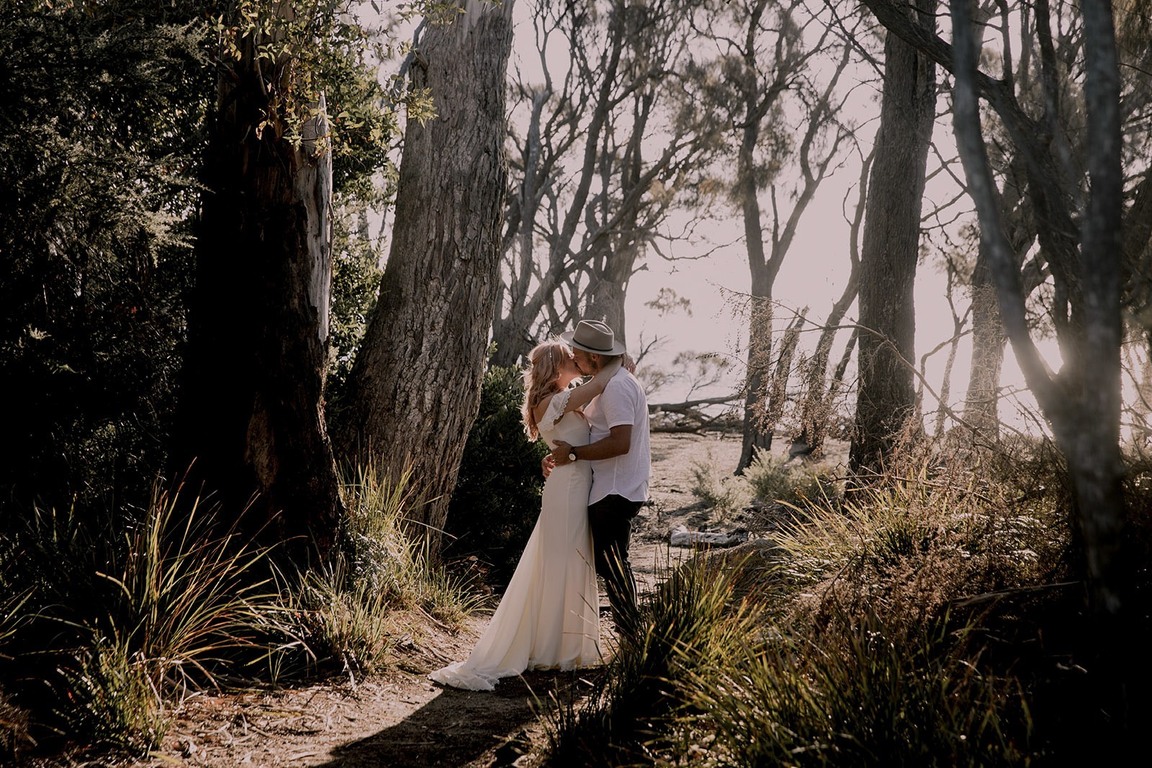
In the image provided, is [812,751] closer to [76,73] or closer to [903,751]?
[903,751]

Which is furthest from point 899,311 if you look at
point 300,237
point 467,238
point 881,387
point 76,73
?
point 76,73

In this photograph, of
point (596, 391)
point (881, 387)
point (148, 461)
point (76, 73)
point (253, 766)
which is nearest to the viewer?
point (253, 766)

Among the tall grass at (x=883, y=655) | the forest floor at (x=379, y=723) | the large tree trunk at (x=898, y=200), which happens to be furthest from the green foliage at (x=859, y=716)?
the large tree trunk at (x=898, y=200)

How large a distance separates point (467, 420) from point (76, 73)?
369 cm

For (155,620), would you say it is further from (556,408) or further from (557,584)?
(556,408)

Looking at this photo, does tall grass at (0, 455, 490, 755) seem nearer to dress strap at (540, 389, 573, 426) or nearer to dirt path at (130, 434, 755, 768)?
dirt path at (130, 434, 755, 768)

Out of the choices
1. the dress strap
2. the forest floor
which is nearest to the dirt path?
the forest floor

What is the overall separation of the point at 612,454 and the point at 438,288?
104 inches

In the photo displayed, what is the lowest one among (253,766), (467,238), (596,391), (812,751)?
(253,766)

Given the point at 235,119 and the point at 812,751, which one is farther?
the point at 235,119

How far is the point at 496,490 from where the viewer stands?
31.1 ft

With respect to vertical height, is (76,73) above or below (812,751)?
above

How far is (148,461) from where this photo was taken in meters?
6.42

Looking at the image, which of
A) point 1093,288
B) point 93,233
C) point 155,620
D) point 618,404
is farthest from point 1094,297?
point 93,233
